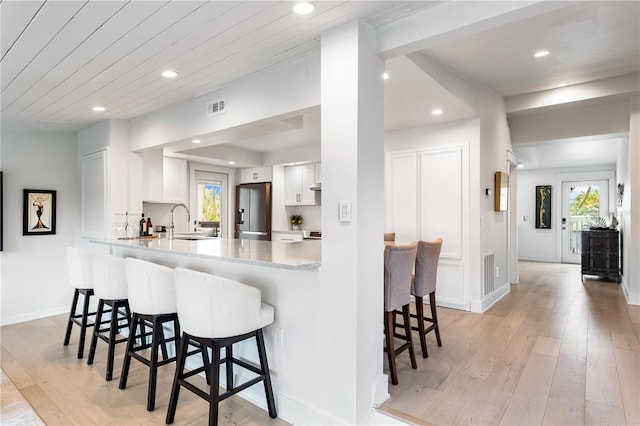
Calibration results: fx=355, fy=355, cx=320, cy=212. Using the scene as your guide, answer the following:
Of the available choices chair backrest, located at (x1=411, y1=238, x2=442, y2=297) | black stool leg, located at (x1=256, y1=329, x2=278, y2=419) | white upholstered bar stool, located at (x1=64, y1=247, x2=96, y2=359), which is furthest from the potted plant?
black stool leg, located at (x1=256, y1=329, x2=278, y2=419)

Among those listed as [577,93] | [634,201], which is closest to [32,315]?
[577,93]

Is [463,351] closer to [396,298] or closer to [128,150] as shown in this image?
[396,298]

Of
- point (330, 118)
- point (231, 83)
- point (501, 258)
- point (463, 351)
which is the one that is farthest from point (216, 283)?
point (501, 258)

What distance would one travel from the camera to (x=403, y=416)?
2.08 meters

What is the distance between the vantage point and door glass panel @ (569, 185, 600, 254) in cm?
846

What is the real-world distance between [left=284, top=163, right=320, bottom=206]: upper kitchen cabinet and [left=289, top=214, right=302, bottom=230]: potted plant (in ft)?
1.10

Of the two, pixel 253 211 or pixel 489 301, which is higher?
pixel 253 211

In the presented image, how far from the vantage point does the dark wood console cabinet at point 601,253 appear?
6.05m

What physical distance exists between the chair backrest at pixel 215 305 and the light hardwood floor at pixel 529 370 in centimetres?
102

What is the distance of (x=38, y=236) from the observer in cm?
454

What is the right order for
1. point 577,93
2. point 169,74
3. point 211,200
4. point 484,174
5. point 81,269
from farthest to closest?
point 211,200 < point 577,93 < point 484,174 < point 81,269 < point 169,74

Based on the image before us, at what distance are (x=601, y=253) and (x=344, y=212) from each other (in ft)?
20.8

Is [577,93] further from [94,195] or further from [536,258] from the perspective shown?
[94,195]

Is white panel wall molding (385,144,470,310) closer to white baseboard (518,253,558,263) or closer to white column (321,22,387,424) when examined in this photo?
white column (321,22,387,424)
